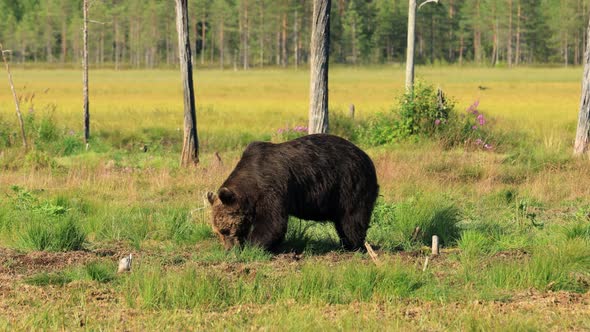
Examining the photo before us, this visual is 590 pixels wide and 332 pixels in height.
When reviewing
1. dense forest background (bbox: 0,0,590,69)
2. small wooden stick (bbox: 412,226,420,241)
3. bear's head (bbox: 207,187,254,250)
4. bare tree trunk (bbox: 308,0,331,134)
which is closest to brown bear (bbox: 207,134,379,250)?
bear's head (bbox: 207,187,254,250)

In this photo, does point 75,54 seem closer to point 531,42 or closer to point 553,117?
point 531,42

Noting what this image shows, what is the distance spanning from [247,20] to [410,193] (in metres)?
110

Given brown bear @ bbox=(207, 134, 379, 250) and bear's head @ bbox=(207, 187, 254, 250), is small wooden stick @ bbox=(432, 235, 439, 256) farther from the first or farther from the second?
bear's head @ bbox=(207, 187, 254, 250)

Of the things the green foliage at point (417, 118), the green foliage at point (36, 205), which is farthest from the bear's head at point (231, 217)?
the green foliage at point (417, 118)

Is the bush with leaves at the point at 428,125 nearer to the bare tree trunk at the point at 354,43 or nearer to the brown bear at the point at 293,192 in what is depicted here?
the brown bear at the point at 293,192

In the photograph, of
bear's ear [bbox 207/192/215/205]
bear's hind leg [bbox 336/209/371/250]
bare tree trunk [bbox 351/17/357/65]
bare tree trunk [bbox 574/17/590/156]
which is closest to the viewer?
bear's ear [bbox 207/192/215/205]

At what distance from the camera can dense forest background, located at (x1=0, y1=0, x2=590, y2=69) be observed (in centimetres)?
12144

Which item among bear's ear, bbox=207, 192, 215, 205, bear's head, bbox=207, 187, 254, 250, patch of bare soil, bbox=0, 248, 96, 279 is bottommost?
patch of bare soil, bbox=0, 248, 96, 279

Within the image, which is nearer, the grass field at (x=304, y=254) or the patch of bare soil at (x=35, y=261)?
the grass field at (x=304, y=254)

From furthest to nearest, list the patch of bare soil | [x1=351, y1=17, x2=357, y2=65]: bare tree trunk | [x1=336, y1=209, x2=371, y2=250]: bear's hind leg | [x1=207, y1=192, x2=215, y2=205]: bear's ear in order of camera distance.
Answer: [x1=351, y1=17, x2=357, y2=65]: bare tree trunk → [x1=336, y1=209, x2=371, y2=250]: bear's hind leg → [x1=207, y1=192, x2=215, y2=205]: bear's ear → the patch of bare soil

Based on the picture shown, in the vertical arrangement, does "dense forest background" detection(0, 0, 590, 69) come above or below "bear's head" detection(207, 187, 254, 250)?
above

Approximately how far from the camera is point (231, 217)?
27.8 ft

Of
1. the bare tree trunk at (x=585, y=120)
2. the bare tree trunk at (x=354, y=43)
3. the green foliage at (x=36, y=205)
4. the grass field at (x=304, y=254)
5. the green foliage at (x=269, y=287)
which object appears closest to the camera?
the grass field at (x=304, y=254)

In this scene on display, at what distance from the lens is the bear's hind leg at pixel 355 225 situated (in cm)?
913
